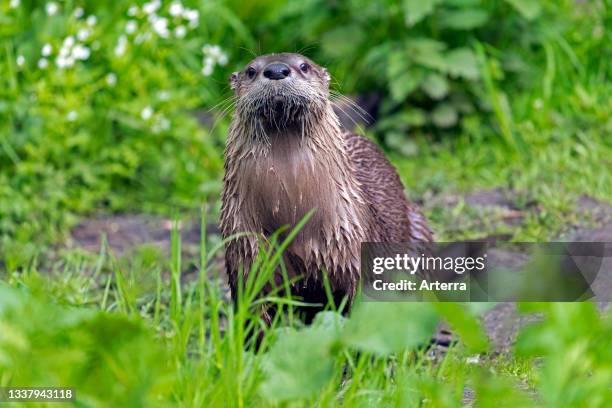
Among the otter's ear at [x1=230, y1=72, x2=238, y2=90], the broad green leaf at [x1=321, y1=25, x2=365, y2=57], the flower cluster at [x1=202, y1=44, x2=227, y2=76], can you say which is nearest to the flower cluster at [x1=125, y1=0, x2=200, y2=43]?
the flower cluster at [x1=202, y1=44, x2=227, y2=76]

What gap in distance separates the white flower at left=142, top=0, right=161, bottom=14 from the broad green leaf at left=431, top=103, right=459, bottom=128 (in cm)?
168

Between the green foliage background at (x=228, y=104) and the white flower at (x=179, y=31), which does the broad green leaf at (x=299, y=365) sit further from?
the white flower at (x=179, y=31)

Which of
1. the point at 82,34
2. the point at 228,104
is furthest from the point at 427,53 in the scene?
the point at 228,104

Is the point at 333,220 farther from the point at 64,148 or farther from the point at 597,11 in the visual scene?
the point at 597,11

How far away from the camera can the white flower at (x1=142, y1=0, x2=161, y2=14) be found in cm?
579

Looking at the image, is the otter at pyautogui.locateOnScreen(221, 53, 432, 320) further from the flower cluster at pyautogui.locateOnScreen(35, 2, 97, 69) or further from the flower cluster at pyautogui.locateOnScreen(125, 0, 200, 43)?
the flower cluster at pyautogui.locateOnScreen(125, 0, 200, 43)

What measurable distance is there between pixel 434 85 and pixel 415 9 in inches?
18.5

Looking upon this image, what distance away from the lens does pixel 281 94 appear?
318 centimetres

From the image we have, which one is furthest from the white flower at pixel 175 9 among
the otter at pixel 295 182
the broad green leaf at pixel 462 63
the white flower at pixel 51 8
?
the otter at pixel 295 182

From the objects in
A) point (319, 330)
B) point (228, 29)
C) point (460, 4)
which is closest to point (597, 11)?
point (460, 4)

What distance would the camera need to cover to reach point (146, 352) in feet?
7.16

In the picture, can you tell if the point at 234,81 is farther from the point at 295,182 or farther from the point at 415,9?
the point at 415,9

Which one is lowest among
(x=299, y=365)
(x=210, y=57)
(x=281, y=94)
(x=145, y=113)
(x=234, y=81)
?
(x=299, y=365)

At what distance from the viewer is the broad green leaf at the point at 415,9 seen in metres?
5.55
